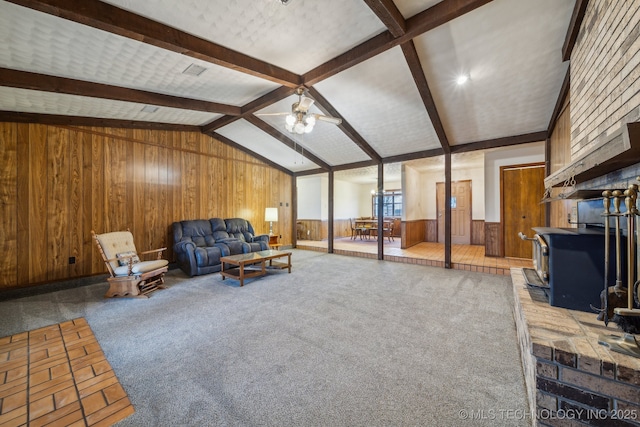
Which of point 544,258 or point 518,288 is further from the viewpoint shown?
point 518,288

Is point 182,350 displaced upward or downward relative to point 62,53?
downward

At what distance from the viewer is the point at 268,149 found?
6602 millimetres

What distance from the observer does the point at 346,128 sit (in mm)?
4863

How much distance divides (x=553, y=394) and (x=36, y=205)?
6.05m

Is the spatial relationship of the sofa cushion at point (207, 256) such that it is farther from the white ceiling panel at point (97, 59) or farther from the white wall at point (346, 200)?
the white wall at point (346, 200)

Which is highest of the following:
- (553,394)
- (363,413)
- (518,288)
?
(518,288)

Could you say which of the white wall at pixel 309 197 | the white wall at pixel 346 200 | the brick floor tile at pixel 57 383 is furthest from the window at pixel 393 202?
the brick floor tile at pixel 57 383

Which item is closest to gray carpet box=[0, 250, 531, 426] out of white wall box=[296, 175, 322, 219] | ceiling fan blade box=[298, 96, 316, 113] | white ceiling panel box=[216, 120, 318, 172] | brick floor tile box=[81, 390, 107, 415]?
brick floor tile box=[81, 390, 107, 415]

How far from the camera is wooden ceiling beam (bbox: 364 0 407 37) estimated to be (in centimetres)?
221

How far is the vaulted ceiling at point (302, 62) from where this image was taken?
7.51 feet

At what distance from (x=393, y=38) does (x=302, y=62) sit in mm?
1171

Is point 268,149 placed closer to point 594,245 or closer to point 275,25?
point 275,25

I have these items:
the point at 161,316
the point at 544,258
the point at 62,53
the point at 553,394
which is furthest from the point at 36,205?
the point at 544,258

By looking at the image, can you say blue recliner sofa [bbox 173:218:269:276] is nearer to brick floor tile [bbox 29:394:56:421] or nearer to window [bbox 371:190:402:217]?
brick floor tile [bbox 29:394:56:421]
